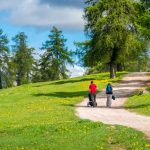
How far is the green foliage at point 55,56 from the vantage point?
116312 mm

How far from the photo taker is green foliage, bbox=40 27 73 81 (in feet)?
382

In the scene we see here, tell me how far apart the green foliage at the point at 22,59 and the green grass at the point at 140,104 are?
74.8 m

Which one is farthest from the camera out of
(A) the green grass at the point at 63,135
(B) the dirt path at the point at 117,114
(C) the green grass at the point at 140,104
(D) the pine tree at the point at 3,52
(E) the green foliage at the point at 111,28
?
(D) the pine tree at the point at 3,52

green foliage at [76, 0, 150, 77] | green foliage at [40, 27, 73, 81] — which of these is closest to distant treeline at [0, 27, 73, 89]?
green foliage at [40, 27, 73, 81]

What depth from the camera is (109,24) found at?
68.6 m

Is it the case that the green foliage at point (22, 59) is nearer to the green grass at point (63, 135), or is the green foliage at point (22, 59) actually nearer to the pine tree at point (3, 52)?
the pine tree at point (3, 52)

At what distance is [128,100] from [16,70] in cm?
7620

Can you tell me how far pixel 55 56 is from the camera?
118m

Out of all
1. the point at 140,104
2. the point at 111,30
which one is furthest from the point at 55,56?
the point at 140,104

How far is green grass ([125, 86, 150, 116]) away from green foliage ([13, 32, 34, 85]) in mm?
74843

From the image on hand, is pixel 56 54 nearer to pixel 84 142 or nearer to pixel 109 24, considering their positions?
pixel 109 24

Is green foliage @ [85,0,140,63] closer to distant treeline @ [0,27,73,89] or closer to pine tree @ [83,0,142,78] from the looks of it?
pine tree @ [83,0,142,78]

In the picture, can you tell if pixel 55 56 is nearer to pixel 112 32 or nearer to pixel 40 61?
pixel 40 61

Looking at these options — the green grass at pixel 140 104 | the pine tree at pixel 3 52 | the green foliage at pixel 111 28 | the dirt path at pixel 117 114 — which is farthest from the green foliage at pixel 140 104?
the pine tree at pixel 3 52
